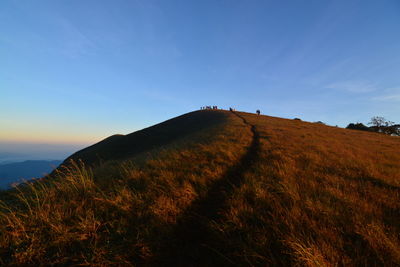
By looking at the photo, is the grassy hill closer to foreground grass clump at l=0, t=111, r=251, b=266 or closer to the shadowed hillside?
foreground grass clump at l=0, t=111, r=251, b=266

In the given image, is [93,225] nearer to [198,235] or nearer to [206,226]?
[198,235]

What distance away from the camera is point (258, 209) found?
3234 mm

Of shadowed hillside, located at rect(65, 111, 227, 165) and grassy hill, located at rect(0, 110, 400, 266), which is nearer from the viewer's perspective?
grassy hill, located at rect(0, 110, 400, 266)

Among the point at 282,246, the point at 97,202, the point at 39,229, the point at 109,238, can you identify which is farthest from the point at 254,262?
the point at 39,229

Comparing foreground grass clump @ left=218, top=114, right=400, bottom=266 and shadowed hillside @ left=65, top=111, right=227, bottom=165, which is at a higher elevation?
shadowed hillside @ left=65, top=111, right=227, bottom=165

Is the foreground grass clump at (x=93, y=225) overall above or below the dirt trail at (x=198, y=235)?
above

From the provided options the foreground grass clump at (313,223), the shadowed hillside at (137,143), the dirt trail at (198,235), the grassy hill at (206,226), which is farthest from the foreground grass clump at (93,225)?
the shadowed hillside at (137,143)

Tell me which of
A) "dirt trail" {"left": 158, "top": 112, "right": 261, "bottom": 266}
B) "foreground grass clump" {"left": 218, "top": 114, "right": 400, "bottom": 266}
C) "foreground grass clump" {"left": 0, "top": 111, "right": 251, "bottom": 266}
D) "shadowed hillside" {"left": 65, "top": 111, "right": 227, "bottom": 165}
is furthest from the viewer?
"shadowed hillside" {"left": 65, "top": 111, "right": 227, "bottom": 165}

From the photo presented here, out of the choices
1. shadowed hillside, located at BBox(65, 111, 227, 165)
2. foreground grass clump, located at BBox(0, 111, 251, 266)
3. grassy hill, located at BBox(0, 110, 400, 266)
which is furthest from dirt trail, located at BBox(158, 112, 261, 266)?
shadowed hillside, located at BBox(65, 111, 227, 165)

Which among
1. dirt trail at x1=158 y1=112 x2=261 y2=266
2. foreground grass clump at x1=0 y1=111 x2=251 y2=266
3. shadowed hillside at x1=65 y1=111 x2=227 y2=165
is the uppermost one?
shadowed hillside at x1=65 y1=111 x2=227 y2=165

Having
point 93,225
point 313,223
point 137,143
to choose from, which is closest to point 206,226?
point 313,223

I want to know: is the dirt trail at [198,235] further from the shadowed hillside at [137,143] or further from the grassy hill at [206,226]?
the shadowed hillside at [137,143]

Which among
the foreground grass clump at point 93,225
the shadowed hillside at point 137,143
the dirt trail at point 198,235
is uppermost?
the shadowed hillside at point 137,143

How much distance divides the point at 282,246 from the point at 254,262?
0.51 metres
